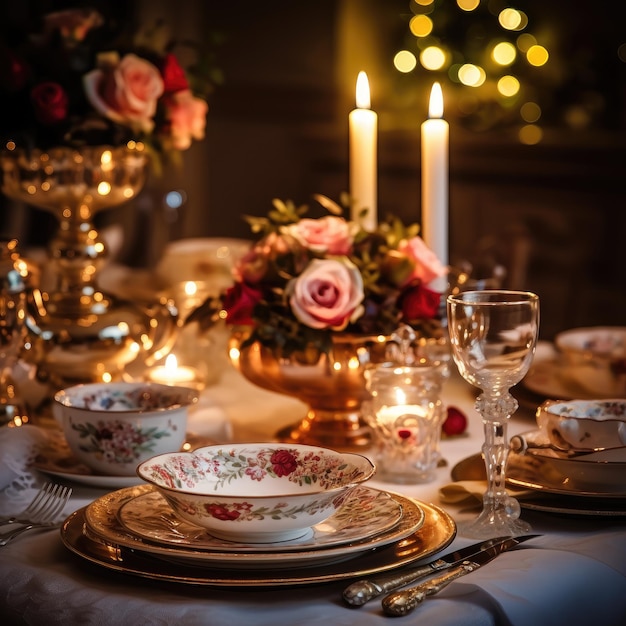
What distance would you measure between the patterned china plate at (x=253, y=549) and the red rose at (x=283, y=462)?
0.30 feet

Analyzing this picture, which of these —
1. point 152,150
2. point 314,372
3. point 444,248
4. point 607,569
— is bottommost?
point 607,569

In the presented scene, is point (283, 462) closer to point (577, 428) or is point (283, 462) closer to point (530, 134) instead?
point (577, 428)

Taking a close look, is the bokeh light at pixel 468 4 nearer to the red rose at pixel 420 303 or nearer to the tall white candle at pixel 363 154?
the tall white candle at pixel 363 154

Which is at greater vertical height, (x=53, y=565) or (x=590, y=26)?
(x=590, y=26)

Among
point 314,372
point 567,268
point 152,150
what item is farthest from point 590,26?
point 314,372

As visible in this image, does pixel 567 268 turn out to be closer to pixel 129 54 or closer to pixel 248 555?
pixel 129 54

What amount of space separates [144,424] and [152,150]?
23.0 inches

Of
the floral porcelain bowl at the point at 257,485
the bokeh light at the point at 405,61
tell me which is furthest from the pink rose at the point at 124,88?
the bokeh light at the point at 405,61

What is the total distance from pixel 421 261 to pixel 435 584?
0.51m

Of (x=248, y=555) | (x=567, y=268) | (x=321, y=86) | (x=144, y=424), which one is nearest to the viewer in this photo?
(x=248, y=555)

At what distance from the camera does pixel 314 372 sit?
124cm

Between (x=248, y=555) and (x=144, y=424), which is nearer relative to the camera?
(x=248, y=555)

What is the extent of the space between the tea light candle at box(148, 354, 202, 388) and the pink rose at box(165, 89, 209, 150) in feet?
1.06

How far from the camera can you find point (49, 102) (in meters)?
1.39
